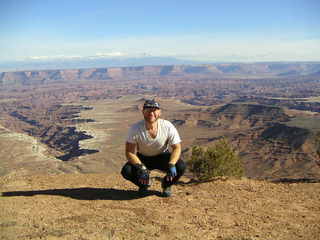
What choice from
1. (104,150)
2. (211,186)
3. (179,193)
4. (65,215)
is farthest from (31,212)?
(104,150)

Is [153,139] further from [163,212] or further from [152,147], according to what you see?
[163,212]

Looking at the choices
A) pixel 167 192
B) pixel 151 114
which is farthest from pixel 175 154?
pixel 167 192

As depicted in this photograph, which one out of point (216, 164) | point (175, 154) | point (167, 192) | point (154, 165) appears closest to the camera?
point (175, 154)

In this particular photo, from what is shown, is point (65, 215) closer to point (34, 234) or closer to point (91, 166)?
point (34, 234)

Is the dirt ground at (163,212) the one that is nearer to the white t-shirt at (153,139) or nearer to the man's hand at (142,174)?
the man's hand at (142,174)

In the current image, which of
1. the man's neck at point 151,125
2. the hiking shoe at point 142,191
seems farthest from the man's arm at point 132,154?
the hiking shoe at point 142,191

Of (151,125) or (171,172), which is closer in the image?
(151,125)
